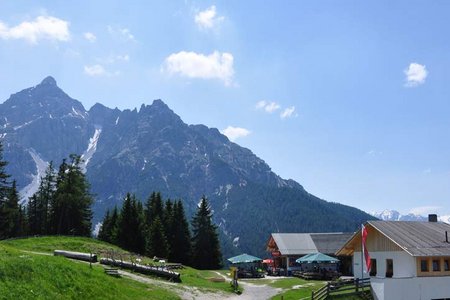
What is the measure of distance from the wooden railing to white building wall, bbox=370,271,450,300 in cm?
87

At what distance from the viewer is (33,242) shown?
179ft

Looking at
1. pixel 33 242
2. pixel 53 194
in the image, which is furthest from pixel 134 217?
pixel 33 242

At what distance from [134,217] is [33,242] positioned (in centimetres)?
2408

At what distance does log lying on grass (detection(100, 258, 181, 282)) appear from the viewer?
45.2m

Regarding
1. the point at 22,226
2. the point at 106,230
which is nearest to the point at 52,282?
the point at 106,230

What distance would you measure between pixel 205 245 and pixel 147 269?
125ft

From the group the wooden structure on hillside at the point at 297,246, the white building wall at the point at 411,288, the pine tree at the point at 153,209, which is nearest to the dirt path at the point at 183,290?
the white building wall at the point at 411,288

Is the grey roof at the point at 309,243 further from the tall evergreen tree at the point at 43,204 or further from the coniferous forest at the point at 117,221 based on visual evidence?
the tall evergreen tree at the point at 43,204

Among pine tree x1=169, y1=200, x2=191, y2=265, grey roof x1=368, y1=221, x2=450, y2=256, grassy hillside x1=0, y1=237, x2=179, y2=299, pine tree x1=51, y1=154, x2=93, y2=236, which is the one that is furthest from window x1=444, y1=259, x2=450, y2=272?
pine tree x1=51, y1=154, x2=93, y2=236

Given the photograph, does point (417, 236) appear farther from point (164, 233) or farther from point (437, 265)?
point (164, 233)

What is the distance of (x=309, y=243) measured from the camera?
268 ft

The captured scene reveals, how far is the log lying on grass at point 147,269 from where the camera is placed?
4519 centimetres

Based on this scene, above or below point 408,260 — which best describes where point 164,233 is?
above

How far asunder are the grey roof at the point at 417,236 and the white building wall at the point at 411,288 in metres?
2.33
